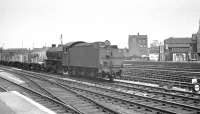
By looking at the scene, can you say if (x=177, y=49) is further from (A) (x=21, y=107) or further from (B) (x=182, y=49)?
(A) (x=21, y=107)

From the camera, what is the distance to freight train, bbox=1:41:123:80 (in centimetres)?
1825

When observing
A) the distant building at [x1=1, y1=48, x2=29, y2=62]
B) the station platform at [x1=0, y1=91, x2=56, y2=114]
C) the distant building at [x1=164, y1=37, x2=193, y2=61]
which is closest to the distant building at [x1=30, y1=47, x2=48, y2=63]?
the distant building at [x1=1, y1=48, x2=29, y2=62]

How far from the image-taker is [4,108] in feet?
27.2

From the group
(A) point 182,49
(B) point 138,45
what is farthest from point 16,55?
(B) point 138,45

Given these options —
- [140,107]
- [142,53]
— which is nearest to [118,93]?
[140,107]

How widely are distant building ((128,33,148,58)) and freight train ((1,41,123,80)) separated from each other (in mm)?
62360

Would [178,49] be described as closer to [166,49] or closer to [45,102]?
[166,49]

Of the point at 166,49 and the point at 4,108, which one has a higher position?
the point at 166,49

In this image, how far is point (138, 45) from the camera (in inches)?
3346

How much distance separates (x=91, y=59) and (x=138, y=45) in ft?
223

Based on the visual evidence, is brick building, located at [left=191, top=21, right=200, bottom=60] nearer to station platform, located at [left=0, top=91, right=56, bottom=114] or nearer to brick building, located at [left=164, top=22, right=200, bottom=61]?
brick building, located at [left=164, top=22, right=200, bottom=61]

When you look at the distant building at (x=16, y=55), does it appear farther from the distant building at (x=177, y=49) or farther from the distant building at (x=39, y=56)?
the distant building at (x=177, y=49)

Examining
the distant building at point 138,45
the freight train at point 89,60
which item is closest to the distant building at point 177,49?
the distant building at point 138,45

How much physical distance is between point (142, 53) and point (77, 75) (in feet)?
218
